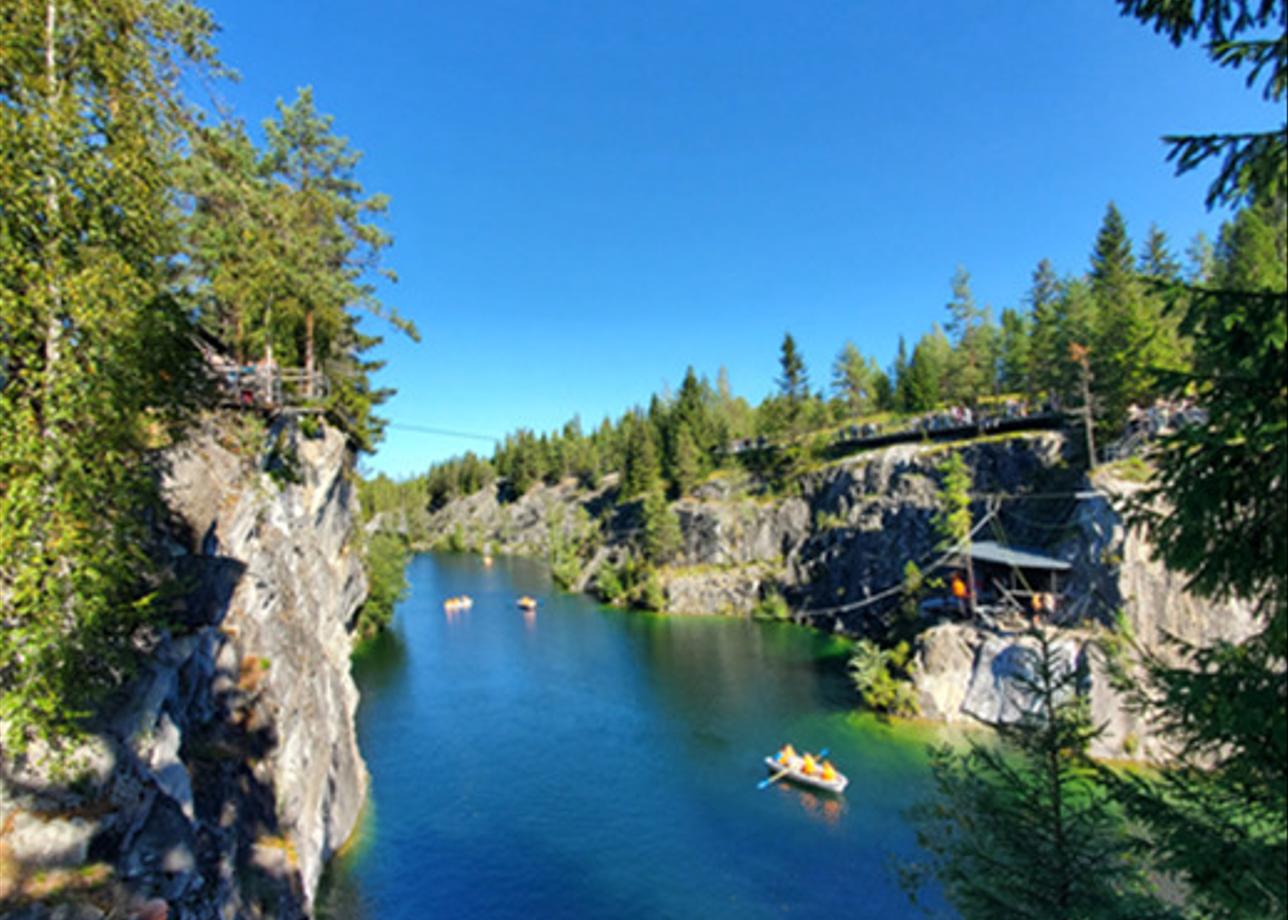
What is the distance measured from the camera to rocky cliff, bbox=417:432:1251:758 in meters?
26.6

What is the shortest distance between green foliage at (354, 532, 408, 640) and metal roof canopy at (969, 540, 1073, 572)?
44149 mm

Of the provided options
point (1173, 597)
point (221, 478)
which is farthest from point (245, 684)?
point (1173, 597)

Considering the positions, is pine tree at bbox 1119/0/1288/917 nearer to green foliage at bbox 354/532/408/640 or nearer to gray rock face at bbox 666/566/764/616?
green foliage at bbox 354/532/408/640

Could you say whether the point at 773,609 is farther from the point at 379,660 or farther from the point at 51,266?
the point at 51,266

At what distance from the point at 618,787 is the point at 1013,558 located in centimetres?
2301

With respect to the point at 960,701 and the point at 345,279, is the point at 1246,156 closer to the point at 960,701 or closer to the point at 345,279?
the point at 345,279

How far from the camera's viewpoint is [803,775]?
25.5 meters

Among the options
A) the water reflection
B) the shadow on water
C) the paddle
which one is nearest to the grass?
the water reflection

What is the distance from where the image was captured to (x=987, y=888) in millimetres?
8781

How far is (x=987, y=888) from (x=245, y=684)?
1553 cm

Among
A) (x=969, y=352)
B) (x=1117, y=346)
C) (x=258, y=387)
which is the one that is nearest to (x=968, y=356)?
(x=969, y=352)

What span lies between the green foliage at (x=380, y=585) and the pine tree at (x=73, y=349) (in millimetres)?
44653

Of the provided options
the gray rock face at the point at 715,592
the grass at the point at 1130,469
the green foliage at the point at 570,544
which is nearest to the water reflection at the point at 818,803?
the grass at the point at 1130,469

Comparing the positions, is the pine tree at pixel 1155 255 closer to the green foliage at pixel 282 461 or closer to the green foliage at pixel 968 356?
the green foliage at pixel 968 356
